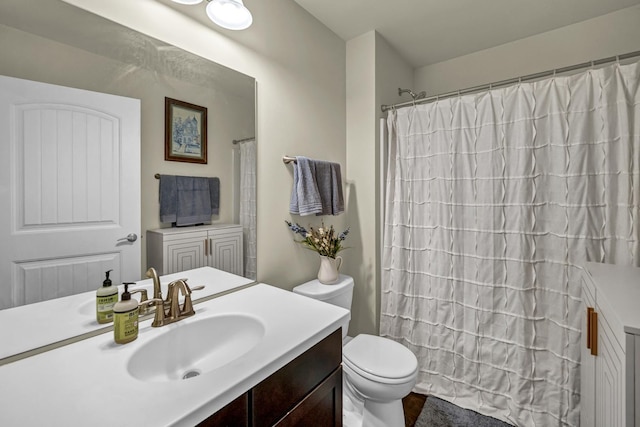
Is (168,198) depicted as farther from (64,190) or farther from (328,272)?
(328,272)

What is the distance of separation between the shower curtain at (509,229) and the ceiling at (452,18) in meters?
0.55

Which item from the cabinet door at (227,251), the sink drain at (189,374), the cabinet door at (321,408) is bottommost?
the cabinet door at (321,408)

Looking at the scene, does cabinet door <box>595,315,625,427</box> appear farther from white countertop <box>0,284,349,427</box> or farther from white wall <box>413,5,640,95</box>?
white wall <box>413,5,640,95</box>

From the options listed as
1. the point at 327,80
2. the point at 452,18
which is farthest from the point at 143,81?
the point at 452,18

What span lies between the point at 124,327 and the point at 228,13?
1.24 metres

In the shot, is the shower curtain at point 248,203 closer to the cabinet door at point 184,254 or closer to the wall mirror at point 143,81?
the wall mirror at point 143,81

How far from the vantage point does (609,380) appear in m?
0.91

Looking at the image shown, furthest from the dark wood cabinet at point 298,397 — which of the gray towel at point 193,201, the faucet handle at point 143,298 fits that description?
the gray towel at point 193,201

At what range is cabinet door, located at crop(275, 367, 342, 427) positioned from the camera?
0.83 m

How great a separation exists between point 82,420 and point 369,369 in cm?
110

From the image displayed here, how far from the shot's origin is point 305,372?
87 centimetres

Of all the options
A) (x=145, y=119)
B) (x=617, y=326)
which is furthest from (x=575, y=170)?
(x=145, y=119)

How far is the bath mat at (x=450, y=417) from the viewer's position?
62.2 inches

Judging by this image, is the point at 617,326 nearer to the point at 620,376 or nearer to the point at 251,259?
the point at 620,376
